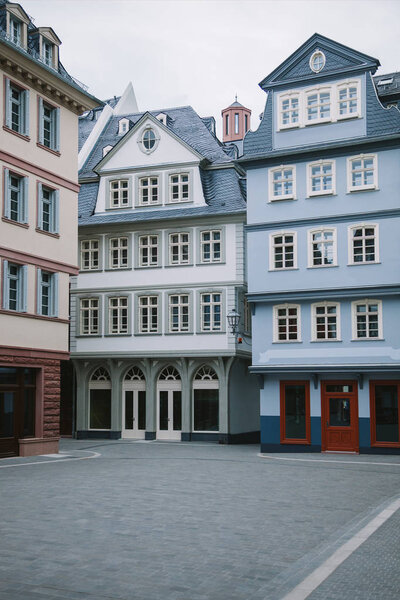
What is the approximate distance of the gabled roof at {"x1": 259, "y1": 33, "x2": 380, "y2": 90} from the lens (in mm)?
29266

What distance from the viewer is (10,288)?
84.0ft

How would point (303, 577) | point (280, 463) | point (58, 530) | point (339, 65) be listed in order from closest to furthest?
1. point (303, 577)
2. point (58, 530)
3. point (280, 463)
4. point (339, 65)

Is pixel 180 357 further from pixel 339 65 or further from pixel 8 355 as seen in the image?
pixel 339 65

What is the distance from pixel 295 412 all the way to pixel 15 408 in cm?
1043

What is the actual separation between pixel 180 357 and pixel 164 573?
87.7 feet

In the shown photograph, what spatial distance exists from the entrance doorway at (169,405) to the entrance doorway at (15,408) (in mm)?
10741

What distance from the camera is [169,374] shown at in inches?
1442

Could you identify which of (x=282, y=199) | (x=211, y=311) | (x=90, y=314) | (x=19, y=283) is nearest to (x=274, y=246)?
(x=282, y=199)

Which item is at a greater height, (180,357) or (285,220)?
(285,220)

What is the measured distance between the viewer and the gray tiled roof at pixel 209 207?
35312mm

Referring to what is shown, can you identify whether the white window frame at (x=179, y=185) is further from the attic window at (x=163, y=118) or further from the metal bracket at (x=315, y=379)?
the metal bracket at (x=315, y=379)

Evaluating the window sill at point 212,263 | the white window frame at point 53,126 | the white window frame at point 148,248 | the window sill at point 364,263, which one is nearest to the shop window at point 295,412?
the window sill at point 364,263

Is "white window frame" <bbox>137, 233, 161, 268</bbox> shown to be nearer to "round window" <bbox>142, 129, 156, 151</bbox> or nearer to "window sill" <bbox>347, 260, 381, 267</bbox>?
"round window" <bbox>142, 129, 156, 151</bbox>

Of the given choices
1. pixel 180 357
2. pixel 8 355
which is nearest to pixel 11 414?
pixel 8 355
